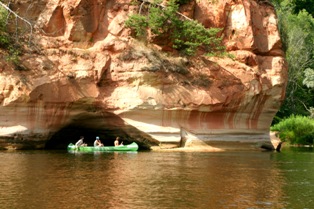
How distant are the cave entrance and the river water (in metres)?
5.96

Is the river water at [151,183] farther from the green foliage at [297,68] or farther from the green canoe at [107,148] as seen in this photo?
the green foliage at [297,68]

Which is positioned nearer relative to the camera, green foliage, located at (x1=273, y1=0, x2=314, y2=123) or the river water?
the river water

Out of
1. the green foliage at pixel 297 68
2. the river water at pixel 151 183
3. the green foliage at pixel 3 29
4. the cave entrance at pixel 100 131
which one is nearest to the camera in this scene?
the river water at pixel 151 183

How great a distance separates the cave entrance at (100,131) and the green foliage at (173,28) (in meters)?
5.19

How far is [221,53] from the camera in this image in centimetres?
3166

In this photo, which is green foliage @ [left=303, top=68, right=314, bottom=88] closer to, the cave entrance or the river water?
the cave entrance

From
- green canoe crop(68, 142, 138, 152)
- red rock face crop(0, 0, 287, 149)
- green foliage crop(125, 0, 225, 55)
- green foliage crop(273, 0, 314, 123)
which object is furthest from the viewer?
green foliage crop(273, 0, 314, 123)

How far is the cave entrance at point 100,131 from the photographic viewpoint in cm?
3055

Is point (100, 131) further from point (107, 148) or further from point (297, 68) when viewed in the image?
point (297, 68)

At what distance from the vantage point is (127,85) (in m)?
30.5

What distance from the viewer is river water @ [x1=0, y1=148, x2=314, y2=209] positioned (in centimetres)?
1361

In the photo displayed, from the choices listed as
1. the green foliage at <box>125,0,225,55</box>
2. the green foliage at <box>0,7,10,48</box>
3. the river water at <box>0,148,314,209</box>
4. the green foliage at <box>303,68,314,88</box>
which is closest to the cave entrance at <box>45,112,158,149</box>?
the green foliage at <box>125,0,225,55</box>

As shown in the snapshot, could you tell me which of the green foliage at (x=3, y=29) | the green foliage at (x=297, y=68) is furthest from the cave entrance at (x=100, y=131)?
the green foliage at (x=297, y=68)

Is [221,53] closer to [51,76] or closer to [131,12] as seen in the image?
[131,12]
